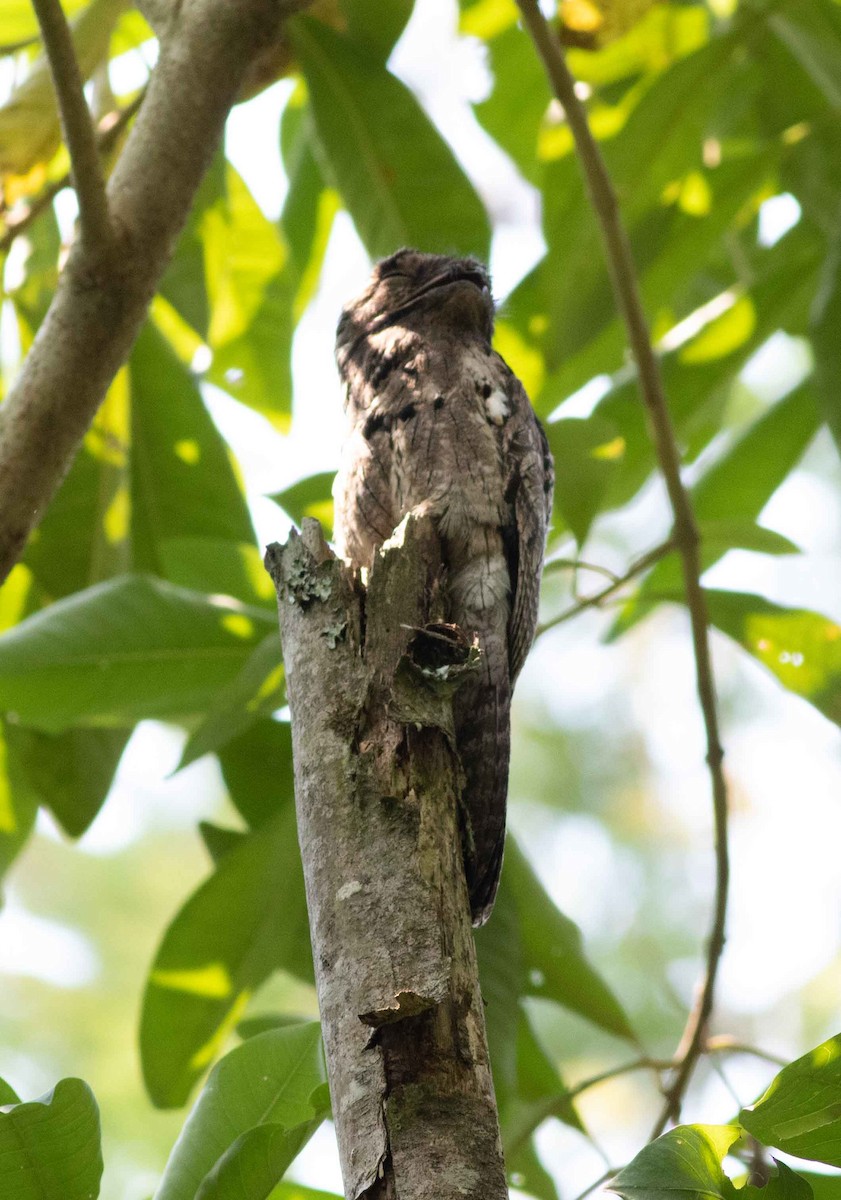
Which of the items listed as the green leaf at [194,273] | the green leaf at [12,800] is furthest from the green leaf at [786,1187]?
the green leaf at [194,273]

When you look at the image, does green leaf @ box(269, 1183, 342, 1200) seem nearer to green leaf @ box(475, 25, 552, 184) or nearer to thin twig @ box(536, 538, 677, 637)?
thin twig @ box(536, 538, 677, 637)

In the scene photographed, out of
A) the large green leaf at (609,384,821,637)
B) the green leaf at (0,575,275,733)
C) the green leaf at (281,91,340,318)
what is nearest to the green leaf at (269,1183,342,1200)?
the green leaf at (0,575,275,733)

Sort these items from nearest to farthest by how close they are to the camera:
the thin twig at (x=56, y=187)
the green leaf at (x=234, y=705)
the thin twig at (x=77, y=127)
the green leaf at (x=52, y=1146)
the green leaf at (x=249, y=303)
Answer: the green leaf at (x=52, y=1146)
the thin twig at (x=77, y=127)
the green leaf at (x=234, y=705)
the thin twig at (x=56, y=187)
the green leaf at (x=249, y=303)

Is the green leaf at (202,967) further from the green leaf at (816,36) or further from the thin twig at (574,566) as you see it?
the green leaf at (816,36)

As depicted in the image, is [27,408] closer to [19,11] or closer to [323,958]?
[323,958]

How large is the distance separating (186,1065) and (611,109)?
2.92 m

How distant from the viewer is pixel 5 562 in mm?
1842

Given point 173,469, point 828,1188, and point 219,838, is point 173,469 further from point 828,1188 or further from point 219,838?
point 828,1188

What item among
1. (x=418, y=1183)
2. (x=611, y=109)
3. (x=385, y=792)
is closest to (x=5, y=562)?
(x=385, y=792)

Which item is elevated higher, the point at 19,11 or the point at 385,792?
the point at 19,11

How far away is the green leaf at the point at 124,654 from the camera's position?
2.45 meters

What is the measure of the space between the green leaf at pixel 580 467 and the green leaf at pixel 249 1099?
1424mm

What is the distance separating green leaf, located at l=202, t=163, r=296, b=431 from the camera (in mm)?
3605

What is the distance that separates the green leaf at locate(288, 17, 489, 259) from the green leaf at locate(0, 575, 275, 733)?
106cm
